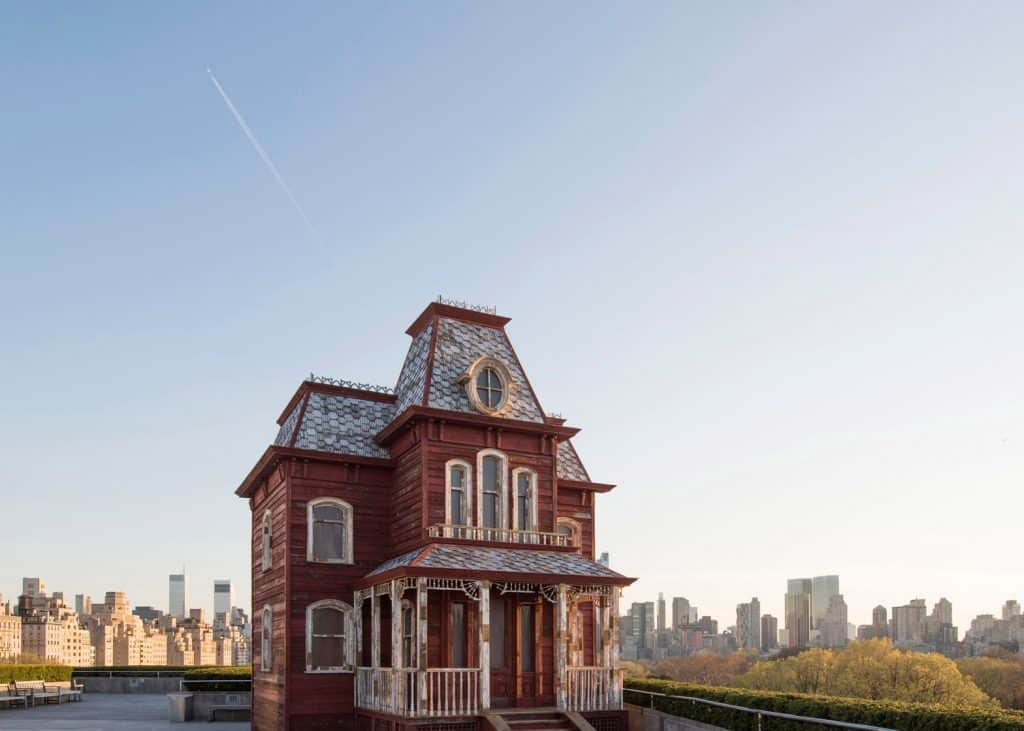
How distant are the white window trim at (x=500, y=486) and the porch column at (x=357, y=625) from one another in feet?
11.0

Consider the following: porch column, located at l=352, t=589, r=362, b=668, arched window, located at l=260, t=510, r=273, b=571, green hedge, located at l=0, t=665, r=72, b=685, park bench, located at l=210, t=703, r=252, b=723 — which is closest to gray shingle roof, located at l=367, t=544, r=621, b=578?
porch column, located at l=352, t=589, r=362, b=668

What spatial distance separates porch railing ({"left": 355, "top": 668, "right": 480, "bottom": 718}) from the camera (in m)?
19.8

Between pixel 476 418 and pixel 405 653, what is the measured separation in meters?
5.67

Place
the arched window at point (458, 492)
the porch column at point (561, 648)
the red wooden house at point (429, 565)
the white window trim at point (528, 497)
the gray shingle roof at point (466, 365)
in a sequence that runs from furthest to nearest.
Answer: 1. the gray shingle roof at point (466, 365)
2. the white window trim at point (528, 497)
3. the arched window at point (458, 492)
4. the porch column at point (561, 648)
5. the red wooden house at point (429, 565)

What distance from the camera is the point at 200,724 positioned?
2936cm

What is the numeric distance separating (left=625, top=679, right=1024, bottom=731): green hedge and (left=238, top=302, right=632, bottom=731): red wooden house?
1983 mm

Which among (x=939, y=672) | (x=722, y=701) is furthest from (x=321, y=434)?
(x=939, y=672)

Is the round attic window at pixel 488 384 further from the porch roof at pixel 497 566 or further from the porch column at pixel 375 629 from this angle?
the porch column at pixel 375 629

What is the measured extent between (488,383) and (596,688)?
763cm

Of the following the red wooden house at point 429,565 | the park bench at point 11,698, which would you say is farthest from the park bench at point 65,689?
the red wooden house at point 429,565

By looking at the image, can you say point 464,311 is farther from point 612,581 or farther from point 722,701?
point 722,701

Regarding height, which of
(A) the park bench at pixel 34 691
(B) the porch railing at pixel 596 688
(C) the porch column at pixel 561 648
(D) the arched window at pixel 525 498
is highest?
(D) the arched window at pixel 525 498

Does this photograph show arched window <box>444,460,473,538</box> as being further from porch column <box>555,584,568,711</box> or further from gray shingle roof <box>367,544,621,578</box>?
porch column <box>555,584,568,711</box>

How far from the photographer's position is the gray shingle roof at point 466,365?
77.6 feet
